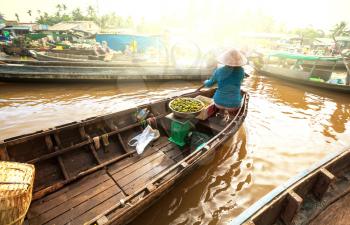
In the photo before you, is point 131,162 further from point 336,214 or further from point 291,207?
point 336,214

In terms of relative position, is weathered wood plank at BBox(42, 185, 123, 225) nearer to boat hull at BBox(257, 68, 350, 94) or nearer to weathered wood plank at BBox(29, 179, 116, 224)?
weathered wood plank at BBox(29, 179, 116, 224)

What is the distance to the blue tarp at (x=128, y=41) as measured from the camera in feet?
78.1

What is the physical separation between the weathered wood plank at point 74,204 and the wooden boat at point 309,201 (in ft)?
8.95

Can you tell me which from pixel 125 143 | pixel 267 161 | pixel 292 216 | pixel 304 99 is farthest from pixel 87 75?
pixel 304 99

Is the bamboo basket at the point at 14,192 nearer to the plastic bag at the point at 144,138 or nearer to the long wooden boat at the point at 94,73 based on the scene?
the plastic bag at the point at 144,138

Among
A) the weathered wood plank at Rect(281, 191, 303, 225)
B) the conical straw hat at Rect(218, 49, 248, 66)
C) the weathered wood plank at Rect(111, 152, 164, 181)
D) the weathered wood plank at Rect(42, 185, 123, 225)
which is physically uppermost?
the conical straw hat at Rect(218, 49, 248, 66)

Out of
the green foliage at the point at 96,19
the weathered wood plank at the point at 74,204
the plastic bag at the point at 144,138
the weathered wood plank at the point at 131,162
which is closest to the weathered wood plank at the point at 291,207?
the weathered wood plank at the point at 74,204

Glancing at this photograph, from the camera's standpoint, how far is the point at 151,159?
4656 mm

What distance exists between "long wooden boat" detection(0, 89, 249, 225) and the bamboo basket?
84 centimetres

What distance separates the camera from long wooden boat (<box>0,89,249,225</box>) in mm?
3184

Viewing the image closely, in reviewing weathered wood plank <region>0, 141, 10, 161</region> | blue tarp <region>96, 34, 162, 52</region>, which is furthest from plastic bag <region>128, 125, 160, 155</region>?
blue tarp <region>96, 34, 162, 52</region>

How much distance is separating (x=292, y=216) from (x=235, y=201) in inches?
81.8

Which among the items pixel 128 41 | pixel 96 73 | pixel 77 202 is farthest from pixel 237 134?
pixel 128 41

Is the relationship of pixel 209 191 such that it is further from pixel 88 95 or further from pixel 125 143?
pixel 88 95
